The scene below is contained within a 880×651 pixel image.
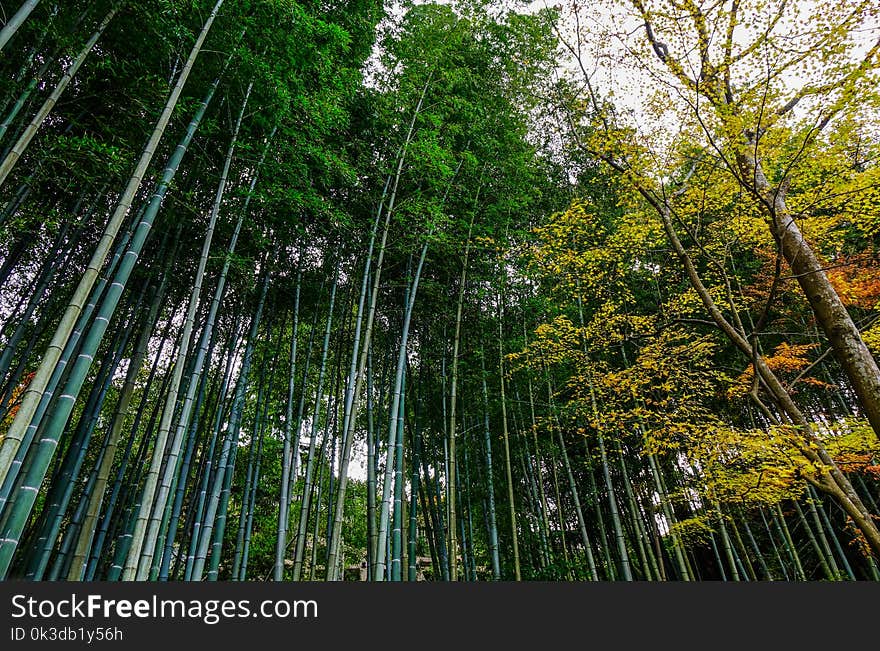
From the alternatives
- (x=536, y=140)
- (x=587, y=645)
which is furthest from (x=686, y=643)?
(x=536, y=140)

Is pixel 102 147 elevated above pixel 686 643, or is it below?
above

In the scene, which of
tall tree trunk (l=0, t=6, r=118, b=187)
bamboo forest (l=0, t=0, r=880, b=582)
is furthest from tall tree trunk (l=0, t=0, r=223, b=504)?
tall tree trunk (l=0, t=6, r=118, b=187)

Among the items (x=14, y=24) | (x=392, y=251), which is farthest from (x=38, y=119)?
(x=392, y=251)

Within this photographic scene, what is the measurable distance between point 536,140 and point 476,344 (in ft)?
12.7

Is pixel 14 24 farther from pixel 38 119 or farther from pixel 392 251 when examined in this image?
pixel 392 251

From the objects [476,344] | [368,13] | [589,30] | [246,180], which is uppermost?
[368,13]

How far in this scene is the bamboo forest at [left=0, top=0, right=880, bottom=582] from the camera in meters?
2.77

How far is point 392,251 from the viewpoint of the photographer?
16.5 feet

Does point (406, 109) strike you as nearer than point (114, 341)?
No

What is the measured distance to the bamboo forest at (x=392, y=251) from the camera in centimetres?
277

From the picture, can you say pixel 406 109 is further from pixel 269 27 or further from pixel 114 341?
pixel 114 341

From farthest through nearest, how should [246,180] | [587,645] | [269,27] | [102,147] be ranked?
[246,180], [269,27], [102,147], [587,645]

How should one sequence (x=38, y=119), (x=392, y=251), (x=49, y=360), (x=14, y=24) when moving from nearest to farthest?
(x=49, y=360) → (x=14, y=24) → (x=38, y=119) → (x=392, y=251)

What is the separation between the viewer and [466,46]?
5.83 m
